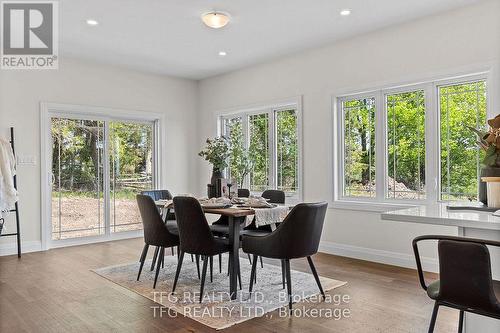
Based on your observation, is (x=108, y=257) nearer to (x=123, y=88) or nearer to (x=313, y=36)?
(x=123, y=88)

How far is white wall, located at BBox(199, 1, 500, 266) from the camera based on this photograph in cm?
381

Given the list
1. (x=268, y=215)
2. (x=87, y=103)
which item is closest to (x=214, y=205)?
(x=268, y=215)

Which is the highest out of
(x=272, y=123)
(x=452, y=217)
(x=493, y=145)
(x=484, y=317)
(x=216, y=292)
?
(x=272, y=123)

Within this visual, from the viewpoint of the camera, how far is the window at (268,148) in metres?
5.63

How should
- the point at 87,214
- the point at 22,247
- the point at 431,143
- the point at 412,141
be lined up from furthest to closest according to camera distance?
1. the point at 87,214
2. the point at 22,247
3. the point at 412,141
4. the point at 431,143

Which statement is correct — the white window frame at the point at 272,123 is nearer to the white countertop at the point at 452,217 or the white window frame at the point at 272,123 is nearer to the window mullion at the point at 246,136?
the window mullion at the point at 246,136

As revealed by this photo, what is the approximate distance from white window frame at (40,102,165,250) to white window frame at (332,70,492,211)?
3148mm

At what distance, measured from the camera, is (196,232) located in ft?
10.2

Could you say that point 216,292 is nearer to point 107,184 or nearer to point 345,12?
point 345,12

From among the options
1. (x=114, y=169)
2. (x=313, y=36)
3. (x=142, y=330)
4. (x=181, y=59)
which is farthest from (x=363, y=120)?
(x=114, y=169)

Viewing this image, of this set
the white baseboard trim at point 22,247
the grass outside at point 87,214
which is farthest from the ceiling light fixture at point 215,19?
the white baseboard trim at point 22,247

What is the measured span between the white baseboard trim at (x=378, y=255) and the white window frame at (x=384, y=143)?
506 millimetres

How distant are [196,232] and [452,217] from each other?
6.32 feet

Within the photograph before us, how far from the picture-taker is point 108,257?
15.9ft
